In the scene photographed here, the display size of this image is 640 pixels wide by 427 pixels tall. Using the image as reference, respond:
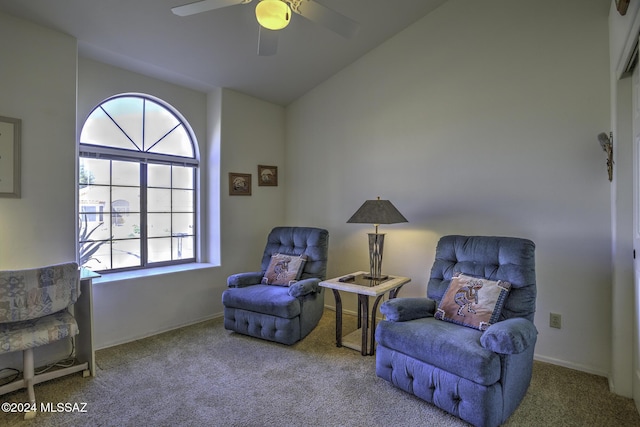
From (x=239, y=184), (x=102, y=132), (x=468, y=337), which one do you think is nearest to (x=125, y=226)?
(x=102, y=132)

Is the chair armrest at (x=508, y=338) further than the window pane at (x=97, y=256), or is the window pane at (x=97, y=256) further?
the window pane at (x=97, y=256)

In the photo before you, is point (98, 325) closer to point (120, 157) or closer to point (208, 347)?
point (208, 347)

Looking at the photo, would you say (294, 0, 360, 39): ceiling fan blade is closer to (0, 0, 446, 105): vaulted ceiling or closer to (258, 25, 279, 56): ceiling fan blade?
(258, 25, 279, 56): ceiling fan blade

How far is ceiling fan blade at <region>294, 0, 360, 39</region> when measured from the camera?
1937 mm

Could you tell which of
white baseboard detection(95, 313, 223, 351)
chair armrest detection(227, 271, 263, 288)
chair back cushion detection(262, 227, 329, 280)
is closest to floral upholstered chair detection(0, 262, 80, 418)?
white baseboard detection(95, 313, 223, 351)

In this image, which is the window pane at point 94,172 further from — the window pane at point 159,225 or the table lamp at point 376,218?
the table lamp at point 376,218

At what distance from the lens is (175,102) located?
3715 mm

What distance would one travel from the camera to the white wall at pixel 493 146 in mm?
2504

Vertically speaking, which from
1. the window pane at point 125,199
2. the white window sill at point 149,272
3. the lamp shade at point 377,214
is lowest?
the white window sill at point 149,272

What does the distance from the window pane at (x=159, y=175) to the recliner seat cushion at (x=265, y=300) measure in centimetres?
147

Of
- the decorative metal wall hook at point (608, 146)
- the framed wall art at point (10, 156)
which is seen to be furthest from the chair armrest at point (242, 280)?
Result: the decorative metal wall hook at point (608, 146)

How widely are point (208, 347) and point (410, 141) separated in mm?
2744

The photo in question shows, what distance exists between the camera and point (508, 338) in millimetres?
1796

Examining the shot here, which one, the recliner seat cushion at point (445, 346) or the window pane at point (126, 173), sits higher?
the window pane at point (126, 173)
